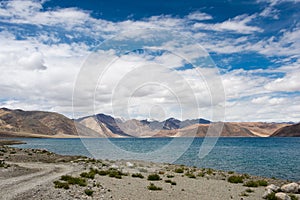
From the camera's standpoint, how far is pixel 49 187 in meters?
20.2

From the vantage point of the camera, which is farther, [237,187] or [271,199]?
[237,187]

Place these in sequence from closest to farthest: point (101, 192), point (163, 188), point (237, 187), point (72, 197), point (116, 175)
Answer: point (72, 197) → point (101, 192) → point (163, 188) → point (237, 187) → point (116, 175)

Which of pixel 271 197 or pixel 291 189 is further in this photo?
pixel 291 189

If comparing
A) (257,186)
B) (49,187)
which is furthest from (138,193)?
(257,186)

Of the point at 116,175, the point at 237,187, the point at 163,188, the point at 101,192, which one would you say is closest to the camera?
the point at 101,192

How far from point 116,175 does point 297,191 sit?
17.0 m

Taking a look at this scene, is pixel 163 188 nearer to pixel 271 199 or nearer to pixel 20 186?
pixel 271 199

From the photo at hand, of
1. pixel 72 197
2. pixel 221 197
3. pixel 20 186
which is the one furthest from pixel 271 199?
pixel 20 186

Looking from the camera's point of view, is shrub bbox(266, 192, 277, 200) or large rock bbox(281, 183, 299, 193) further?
large rock bbox(281, 183, 299, 193)

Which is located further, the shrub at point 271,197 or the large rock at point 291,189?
the large rock at point 291,189

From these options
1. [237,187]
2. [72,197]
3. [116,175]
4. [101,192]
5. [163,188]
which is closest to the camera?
[72,197]

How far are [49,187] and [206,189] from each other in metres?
13.1

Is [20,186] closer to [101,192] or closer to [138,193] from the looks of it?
[101,192]

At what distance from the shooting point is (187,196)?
20531 mm
